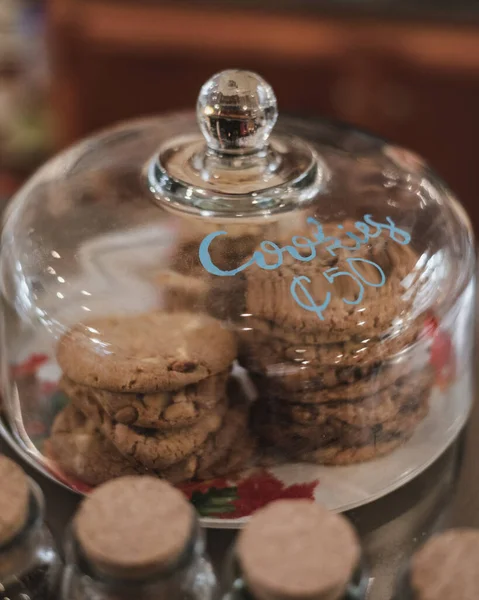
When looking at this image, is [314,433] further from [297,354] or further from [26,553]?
[26,553]

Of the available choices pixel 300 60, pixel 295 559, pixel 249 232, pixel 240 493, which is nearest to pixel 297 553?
pixel 295 559

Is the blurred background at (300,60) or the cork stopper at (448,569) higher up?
the cork stopper at (448,569)

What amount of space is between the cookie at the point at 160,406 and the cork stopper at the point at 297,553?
0.13 meters

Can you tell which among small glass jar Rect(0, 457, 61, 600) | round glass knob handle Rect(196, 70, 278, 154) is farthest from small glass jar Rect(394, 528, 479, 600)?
round glass knob handle Rect(196, 70, 278, 154)

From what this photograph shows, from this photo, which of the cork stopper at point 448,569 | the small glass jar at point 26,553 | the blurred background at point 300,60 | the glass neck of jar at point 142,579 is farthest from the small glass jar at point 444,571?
the blurred background at point 300,60

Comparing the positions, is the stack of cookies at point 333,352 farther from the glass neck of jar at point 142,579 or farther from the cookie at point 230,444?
the glass neck of jar at point 142,579

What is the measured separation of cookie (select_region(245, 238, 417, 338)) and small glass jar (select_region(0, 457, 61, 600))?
21 centimetres

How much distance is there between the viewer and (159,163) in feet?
2.37

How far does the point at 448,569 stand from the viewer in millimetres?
469

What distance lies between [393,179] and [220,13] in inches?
47.1

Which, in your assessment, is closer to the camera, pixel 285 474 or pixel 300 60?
pixel 285 474

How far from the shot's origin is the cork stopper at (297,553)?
0.45 meters

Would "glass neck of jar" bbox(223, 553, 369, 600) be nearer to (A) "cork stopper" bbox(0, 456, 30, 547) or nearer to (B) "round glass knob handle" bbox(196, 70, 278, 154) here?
(A) "cork stopper" bbox(0, 456, 30, 547)

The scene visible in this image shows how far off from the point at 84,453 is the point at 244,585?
0.69 feet
